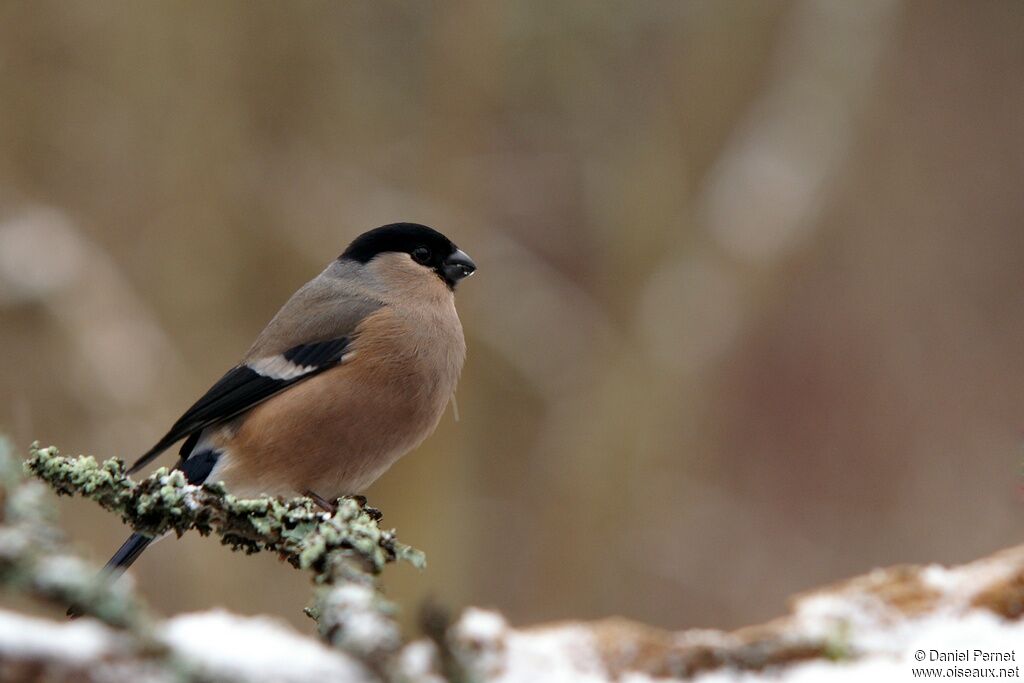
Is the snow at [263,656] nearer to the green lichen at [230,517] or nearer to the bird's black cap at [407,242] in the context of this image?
the green lichen at [230,517]

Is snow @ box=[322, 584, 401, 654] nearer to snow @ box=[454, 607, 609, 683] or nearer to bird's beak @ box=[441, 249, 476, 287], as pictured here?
snow @ box=[454, 607, 609, 683]

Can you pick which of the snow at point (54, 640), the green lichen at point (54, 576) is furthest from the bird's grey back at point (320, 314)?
the green lichen at point (54, 576)

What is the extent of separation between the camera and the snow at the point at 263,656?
1.32 meters

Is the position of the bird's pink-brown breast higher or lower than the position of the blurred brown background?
lower

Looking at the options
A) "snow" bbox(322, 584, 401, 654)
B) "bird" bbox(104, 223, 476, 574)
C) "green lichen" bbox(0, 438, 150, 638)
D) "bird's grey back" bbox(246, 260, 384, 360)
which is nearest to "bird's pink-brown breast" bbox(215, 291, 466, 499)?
"bird" bbox(104, 223, 476, 574)

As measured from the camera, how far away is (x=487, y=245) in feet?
23.2

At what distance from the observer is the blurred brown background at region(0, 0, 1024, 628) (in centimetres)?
673

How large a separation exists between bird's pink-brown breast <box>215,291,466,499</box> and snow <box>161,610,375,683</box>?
1.63m

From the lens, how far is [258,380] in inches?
143

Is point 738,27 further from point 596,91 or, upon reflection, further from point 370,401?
point 370,401

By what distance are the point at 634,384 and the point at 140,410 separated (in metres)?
3.20

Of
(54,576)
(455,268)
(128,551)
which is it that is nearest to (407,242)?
(455,268)

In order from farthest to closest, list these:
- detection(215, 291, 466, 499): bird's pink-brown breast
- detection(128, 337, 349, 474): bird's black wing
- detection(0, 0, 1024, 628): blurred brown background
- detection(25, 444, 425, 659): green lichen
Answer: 1. detection(0, 0, 1024, 628): blurred brown background
2. detection(128, 337, 349, 474): bird's black wing
3. detection(215, 291, 466, 499): bird's pink-brown breast
4. detection(25, 444, 425, 659): green lichen

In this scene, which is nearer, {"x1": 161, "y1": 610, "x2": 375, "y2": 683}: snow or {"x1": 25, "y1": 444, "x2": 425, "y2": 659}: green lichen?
Answer: {"x1": 161, "y1": 610, "x2": 375, "y2": 683}: snow
